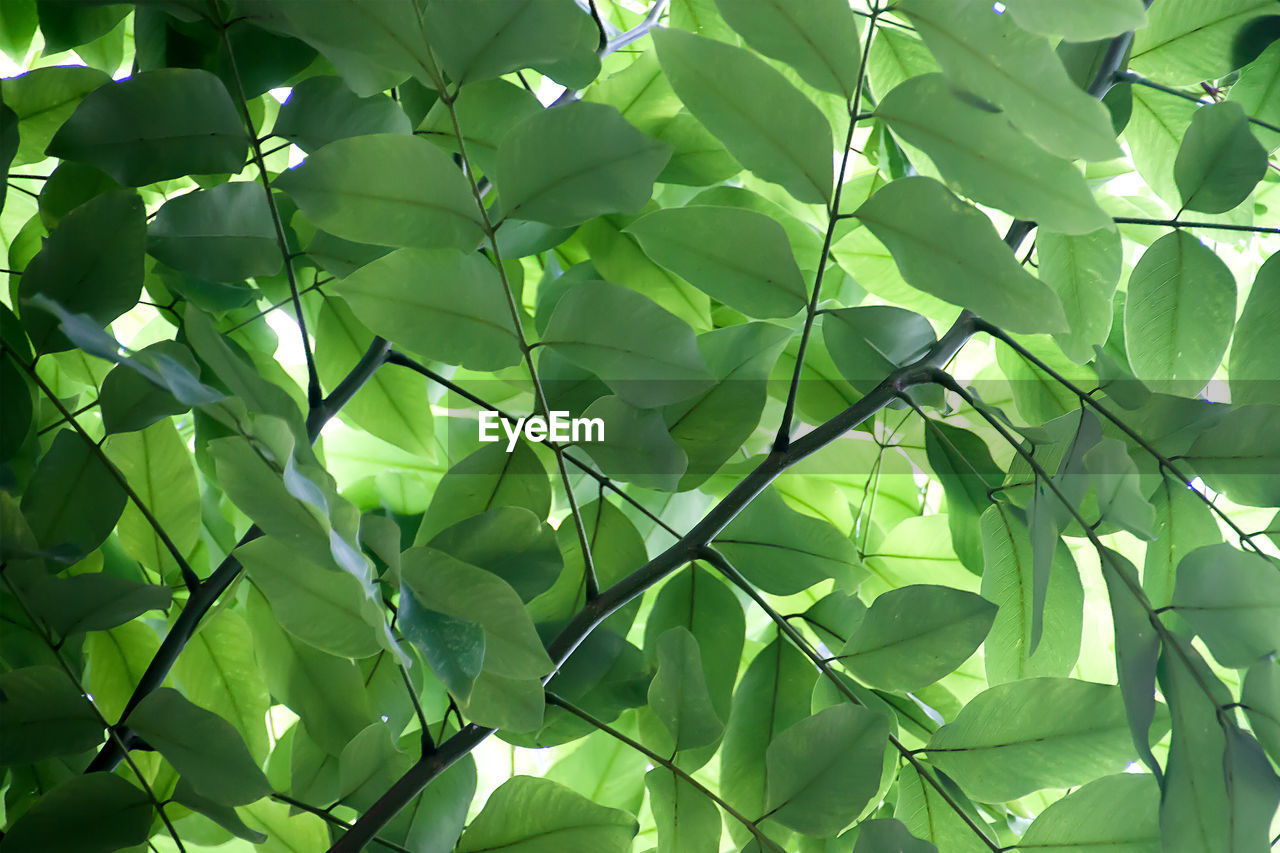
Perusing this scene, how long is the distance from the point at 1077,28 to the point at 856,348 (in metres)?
0.13

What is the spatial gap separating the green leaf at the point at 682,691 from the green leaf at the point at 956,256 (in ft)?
0.43

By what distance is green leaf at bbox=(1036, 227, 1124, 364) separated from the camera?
337mm

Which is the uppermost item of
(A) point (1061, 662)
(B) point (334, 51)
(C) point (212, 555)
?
(B) point (334, 51)

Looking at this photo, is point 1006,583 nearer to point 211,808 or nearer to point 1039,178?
point 1039,178

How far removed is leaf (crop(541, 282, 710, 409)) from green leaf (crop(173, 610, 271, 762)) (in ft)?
0.56

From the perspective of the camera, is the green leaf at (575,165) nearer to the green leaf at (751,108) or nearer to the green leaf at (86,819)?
the green leaf at (751,108)

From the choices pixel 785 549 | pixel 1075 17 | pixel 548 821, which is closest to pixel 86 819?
pixel 548 821

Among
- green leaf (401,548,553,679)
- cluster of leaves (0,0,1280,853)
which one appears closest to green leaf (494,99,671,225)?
cluster of leaves (0,0,1280,853)

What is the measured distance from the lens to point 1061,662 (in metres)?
0.32

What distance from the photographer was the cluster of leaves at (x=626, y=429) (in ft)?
0.82

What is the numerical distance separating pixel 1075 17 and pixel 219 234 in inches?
10.5

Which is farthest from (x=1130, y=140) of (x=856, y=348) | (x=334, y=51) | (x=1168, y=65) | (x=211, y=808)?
(x=211, y=808)

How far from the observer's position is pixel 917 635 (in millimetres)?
296

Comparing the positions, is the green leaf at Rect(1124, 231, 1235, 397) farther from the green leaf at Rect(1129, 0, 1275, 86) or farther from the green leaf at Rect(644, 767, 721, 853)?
the green leaf at Rect(644, 767, 721, 853)
